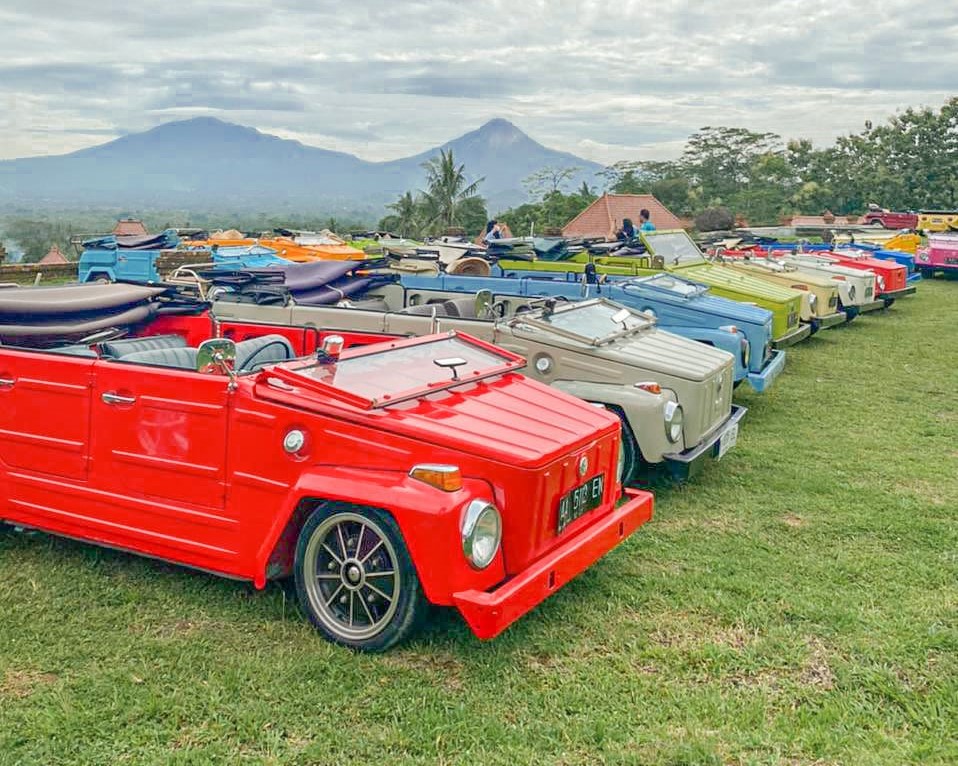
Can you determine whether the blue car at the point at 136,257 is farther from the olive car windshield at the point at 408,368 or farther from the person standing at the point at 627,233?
the olive car windshield at the point at 408,368

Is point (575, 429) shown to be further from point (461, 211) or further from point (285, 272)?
point (461, 211)

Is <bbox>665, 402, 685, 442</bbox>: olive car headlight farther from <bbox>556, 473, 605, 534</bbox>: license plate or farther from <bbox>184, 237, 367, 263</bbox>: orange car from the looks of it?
<bbox>184, 237, 367, 263</bbox>: orange car

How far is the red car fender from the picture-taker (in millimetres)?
3801

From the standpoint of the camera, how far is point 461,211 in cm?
5016

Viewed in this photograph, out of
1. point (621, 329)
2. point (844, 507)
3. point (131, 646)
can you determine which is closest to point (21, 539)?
point (131, 646)

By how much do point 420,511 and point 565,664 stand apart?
38.1 inches

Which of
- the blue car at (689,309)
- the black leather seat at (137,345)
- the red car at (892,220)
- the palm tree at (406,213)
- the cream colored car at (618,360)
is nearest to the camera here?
the black leather seat at (137,345)

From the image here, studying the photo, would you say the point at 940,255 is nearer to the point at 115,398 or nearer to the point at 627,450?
the point at 627,450

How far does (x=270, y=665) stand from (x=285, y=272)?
6.09 metres

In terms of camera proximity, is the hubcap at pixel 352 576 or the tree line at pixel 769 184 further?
the tree line at pixel 769 184

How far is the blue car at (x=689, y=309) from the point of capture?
8727 millimetres

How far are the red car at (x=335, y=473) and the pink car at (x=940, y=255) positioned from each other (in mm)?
19340

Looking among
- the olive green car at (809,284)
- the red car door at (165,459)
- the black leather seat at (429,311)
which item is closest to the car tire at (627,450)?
the black leather seat at (429,311)

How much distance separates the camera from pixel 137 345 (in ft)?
18.9
